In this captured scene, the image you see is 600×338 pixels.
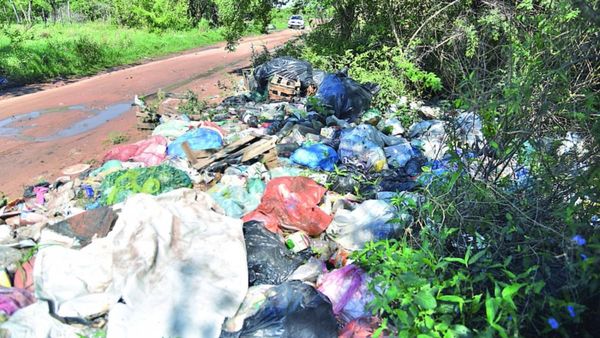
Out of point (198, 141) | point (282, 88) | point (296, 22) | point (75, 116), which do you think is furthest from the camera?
point (296, 22)

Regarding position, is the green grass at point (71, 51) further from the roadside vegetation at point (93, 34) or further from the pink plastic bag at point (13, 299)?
the pink plastic bag at point (13, 299)

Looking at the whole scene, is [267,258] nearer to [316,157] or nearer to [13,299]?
[13,299]

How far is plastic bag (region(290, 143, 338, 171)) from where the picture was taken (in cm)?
Result: 487

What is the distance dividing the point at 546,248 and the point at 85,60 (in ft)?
42.6

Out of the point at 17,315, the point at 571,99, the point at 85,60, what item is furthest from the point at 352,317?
the point at 85,60

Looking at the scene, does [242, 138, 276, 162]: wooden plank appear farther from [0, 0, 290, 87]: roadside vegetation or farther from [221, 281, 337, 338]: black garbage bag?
[0, 0, 290, 87]: roadside vegetation

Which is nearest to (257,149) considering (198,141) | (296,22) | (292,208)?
(198,141)

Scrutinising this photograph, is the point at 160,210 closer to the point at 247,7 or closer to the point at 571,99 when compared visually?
the point at 571,99

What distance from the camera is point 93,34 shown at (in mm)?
15344

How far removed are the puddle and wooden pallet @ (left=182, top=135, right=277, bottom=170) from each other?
283 cm

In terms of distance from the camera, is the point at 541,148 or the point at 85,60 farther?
the point at 85,60

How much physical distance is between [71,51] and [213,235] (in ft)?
37.7

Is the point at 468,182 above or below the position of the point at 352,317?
above

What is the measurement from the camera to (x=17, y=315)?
256 cm
